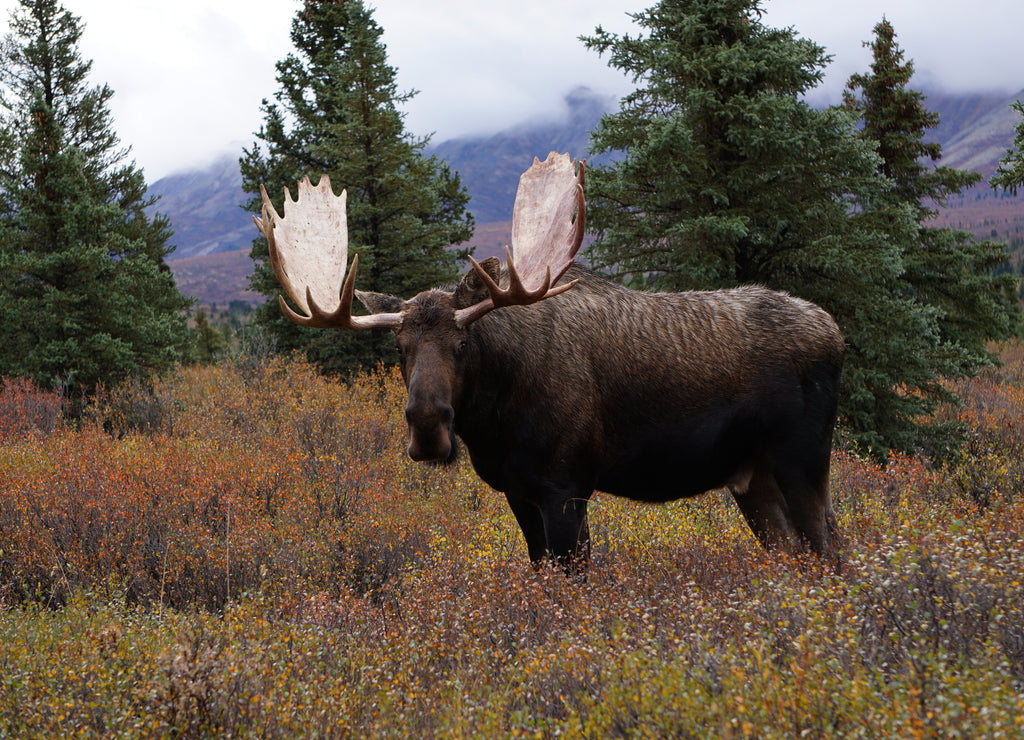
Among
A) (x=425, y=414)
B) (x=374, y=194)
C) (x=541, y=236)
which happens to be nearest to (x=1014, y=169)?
(x=541, y=236)

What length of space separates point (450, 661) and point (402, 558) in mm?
2461

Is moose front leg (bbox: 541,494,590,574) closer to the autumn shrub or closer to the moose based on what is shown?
the moose

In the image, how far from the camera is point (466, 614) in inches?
169

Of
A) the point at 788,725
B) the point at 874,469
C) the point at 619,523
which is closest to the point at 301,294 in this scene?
the point at 619,523

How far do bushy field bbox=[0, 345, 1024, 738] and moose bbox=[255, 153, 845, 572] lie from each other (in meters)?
0.44

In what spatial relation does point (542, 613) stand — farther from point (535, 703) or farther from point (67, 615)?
point (67, 615)

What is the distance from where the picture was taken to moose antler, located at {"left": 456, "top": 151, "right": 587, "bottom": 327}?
4.69 meters

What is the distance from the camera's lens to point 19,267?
42.9ft

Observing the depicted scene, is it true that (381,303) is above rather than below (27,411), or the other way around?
above

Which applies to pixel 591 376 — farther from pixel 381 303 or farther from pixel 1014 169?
pixel 1014 169

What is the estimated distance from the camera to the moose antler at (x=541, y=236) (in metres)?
4.69

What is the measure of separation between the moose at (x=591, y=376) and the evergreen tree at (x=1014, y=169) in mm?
5410

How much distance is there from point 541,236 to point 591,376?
1026mm

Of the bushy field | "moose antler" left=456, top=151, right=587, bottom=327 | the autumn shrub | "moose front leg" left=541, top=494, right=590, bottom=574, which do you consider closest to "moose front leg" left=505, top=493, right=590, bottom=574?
"moose front leg" left=541, top=494, right=590, bottom=574
